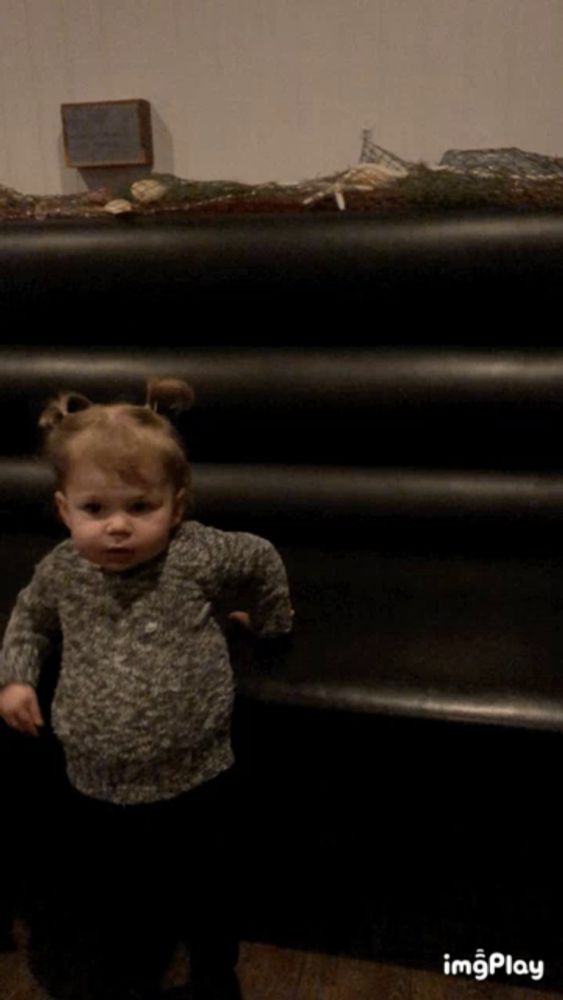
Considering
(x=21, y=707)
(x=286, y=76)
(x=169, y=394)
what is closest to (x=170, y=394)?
(x=169, y=394)

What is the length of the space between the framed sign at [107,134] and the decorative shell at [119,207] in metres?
0.37

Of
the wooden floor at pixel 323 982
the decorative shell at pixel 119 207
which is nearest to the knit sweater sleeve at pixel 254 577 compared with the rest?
the wooden floor at pixel 323 982

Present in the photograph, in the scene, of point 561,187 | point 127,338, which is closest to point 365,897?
point 127,338

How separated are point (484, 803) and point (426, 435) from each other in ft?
1.93

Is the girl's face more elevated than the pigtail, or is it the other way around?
the pigtail

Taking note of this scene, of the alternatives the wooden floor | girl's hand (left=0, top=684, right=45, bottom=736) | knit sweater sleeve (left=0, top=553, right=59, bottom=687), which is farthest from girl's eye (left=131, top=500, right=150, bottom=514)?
the wooden floor

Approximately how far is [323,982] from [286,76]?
160 centimetres

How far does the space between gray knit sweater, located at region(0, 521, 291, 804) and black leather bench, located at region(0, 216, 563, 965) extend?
0.12 meters

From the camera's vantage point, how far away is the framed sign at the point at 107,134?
1.77 meters

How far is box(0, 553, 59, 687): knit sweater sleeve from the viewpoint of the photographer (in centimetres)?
95

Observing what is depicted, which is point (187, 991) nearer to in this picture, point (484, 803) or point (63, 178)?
point (484, 803)

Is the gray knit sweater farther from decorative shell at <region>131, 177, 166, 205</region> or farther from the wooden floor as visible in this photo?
decorative shell at <region>131, 177, 166, 205</region>

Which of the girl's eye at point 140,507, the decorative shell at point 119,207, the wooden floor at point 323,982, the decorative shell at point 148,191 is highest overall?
the decorative shell at point 148,191

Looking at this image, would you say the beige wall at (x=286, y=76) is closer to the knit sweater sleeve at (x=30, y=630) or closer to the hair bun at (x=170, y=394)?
the hair bun at (x=170, y=394)
